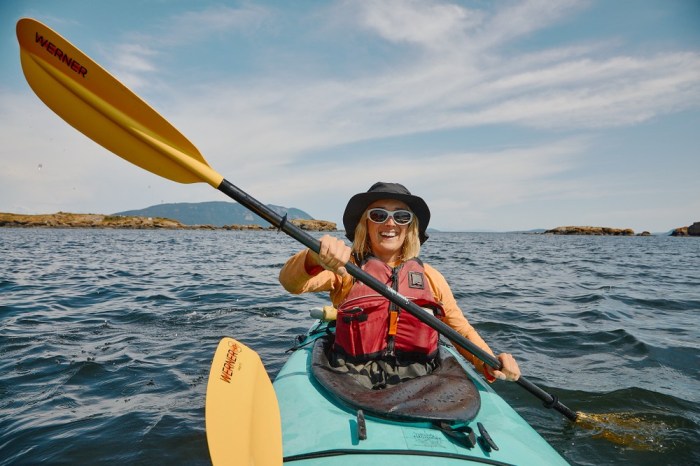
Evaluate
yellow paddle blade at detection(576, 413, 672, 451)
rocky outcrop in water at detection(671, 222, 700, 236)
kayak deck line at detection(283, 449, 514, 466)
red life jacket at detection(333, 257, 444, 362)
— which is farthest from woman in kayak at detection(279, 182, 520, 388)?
rocky outcrop in water at detection(671, 222, 700, 236)

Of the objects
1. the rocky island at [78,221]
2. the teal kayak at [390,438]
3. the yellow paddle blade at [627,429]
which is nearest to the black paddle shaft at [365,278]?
the teal kayak at [390,438]

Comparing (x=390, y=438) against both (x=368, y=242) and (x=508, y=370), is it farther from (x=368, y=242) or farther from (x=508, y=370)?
(x=368, y=242)

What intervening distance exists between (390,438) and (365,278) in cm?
97

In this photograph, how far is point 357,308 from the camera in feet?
9.31

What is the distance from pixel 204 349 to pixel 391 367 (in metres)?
3.53

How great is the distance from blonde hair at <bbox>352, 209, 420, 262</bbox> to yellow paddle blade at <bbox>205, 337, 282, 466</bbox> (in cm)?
121

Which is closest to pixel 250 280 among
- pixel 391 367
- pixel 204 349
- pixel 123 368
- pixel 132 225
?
pixel 204 349

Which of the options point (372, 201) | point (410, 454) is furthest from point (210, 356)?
point (410, 454)

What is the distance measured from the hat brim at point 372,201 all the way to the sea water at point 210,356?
2206 mm

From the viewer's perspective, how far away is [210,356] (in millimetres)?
5207

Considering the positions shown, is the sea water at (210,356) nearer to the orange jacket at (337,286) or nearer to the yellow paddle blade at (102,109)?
the orange jacket at (337,286)

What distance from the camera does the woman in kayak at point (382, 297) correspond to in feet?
9.37

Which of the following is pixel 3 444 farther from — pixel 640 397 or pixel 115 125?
pixel 640 397

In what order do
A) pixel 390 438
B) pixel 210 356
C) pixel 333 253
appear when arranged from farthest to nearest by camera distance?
1. pixel 210 356
2. pixel 333 253
3. pixel 390 438
